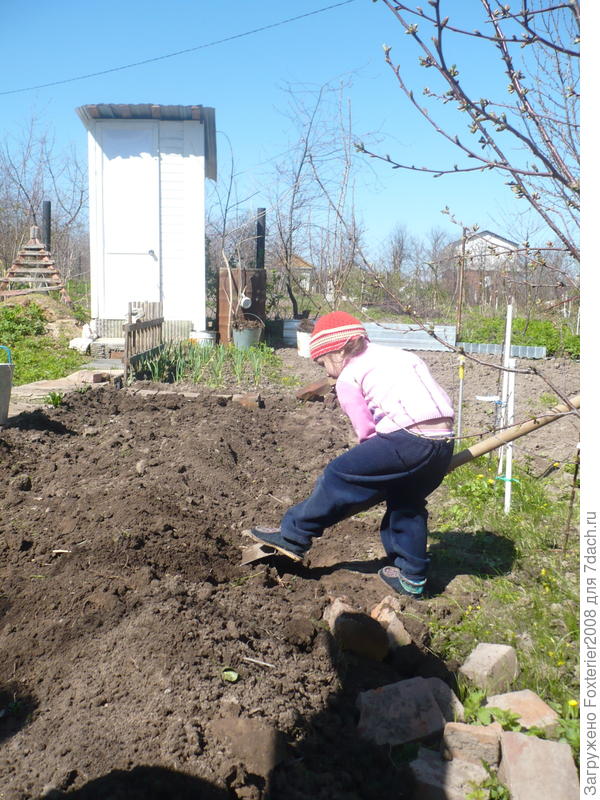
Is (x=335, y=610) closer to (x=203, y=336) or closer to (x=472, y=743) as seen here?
(x=472, y=743)

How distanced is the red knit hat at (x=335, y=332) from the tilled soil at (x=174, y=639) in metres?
1.19

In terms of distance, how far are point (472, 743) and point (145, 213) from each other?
1277 centimetres

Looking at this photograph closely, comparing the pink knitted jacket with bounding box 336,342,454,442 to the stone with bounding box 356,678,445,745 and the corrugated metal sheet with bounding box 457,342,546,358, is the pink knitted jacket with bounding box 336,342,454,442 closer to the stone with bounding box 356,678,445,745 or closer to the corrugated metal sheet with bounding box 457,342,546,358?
the stone with bounding box 356,678,445,745

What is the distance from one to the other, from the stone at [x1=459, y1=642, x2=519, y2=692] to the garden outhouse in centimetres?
1142

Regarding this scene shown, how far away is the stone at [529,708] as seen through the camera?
8.32ft

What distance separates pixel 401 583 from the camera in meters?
3.78

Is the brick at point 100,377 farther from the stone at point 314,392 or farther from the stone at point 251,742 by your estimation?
the stone at point 251,742

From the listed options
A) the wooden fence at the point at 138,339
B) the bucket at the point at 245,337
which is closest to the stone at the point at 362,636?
the wooden fence at the point at 138,339

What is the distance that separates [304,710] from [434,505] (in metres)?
A: 2.76

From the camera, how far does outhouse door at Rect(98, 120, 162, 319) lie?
545 inches

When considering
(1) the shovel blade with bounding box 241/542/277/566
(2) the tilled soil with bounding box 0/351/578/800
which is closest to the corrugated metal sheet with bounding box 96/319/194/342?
(2) the tilled soil with bounding box 0/351/578/800

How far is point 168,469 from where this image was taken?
5711 millimetres

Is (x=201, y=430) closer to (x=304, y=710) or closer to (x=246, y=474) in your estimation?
(x=246, y=474)
